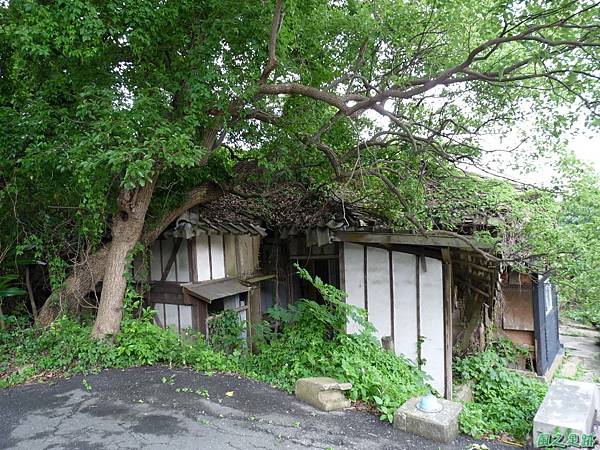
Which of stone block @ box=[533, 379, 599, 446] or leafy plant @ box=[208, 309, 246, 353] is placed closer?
stone block @ box=[533, 379, 599, 446]

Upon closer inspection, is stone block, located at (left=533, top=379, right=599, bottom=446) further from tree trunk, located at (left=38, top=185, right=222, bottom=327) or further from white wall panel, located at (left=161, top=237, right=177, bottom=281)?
white wall panel, located at (left=161, top=237, right=177, bottom=281)

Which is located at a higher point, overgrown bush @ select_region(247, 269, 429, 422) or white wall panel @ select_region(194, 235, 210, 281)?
white wall panel @ select_region(194, 235, 210, 281)

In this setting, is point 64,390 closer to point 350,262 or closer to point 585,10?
point 350,262

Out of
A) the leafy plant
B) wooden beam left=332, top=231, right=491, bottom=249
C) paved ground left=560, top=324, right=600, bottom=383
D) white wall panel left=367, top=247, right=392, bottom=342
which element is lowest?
paved ground left=560, top=324, right=600, bottom=383

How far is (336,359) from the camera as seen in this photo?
562 cm

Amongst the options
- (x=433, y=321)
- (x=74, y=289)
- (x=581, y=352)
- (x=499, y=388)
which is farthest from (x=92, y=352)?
(x=581, y=352)

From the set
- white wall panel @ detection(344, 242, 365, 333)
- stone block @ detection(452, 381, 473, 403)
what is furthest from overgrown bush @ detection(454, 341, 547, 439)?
white wall panel @ detection(344, 242, 365, 333)

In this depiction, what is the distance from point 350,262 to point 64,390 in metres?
4.92

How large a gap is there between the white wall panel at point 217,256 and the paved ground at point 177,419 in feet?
13.2

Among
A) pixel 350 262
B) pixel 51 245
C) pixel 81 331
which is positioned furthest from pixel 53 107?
pixel 350 262

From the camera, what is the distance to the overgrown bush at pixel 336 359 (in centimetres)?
490

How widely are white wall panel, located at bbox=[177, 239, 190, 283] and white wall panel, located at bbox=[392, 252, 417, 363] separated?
167 inches

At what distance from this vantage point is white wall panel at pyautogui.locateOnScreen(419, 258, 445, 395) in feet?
24.1

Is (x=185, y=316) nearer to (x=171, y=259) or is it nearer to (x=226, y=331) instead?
(x=226, y=331)
